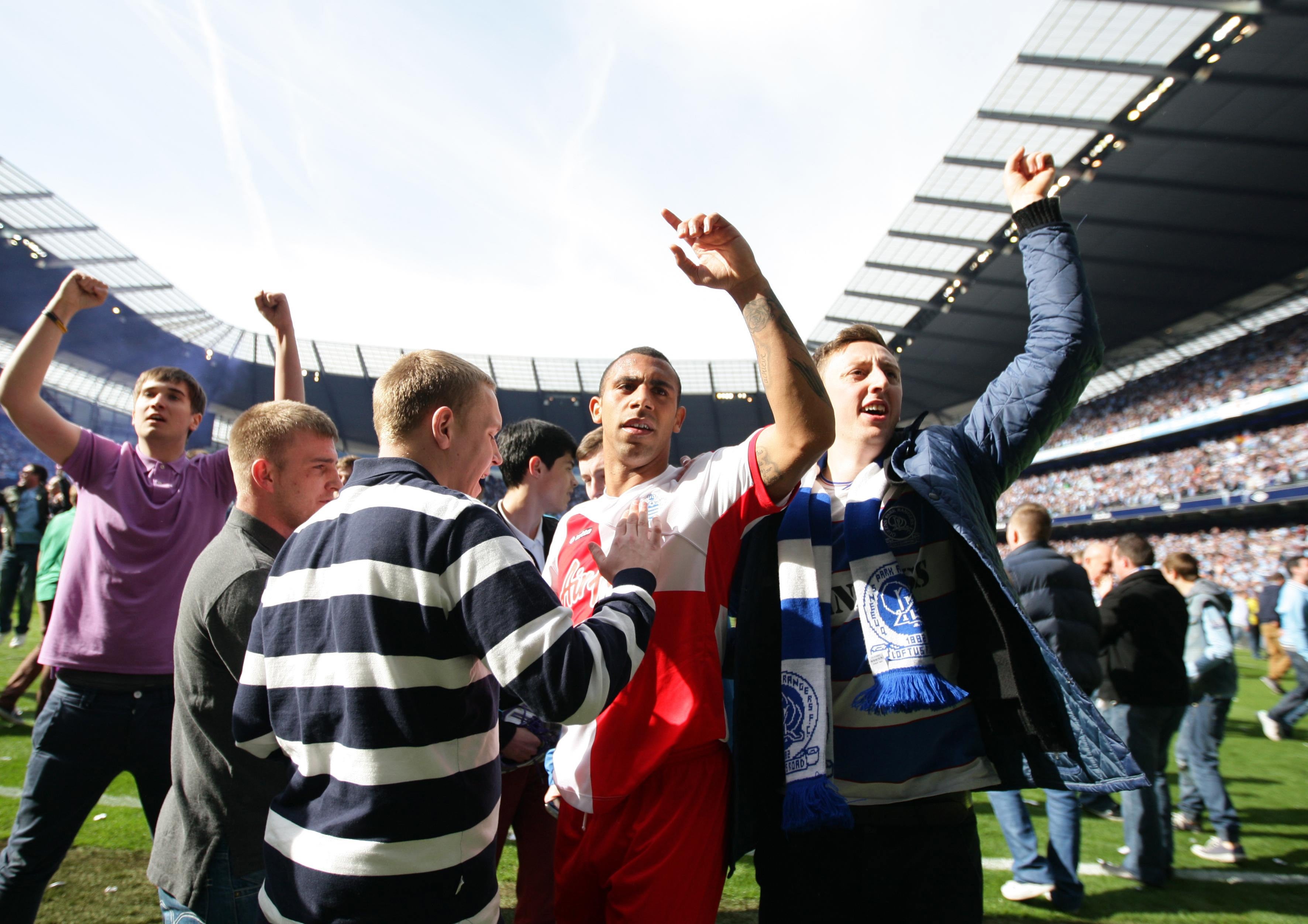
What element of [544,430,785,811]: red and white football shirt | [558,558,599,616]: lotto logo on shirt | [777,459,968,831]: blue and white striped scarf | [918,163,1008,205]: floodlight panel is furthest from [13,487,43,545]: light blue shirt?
[918,163,1008,205]: floodlight panel

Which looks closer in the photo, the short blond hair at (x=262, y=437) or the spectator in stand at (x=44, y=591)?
the short blond hair at (x=262, y=437)

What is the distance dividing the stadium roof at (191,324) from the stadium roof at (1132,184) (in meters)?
9.44

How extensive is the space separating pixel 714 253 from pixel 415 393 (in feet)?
2.82

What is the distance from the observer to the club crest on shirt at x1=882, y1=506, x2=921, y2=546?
6.15 ft

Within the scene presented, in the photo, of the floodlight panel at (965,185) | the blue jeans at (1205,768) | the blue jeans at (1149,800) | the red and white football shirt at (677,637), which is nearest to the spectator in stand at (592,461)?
the red and white football shirt at (677,637)

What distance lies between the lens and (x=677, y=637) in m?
1.80

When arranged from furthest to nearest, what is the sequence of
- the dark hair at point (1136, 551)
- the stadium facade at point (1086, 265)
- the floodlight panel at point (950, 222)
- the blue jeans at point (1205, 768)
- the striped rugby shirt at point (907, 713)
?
the floodlight panel at point (950, 222) → the stadium facade at point (1086, 265) → the dark hair at point (1136, 551) → the blue jeans at point (1205, 768) → the striped rugby shirt at point (907, 713)

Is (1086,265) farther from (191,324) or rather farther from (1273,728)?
(191,324)

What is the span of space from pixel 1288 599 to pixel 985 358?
75.3ft

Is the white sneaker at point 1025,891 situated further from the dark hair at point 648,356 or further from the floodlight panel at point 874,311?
the floodlight panel at point 874,311

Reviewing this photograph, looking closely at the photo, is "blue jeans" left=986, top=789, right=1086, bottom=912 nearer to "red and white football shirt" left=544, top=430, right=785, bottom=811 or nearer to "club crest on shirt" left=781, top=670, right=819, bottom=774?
"club crest on shirt" left=781, top=670, right=819, bottom=774

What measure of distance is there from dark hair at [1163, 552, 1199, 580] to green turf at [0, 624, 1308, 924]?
1.79m

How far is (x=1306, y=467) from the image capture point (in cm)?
2116

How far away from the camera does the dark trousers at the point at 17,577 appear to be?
8.84m
